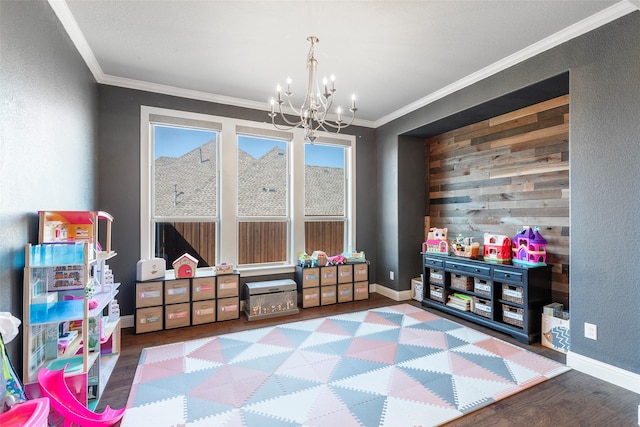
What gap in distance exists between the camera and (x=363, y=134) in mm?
4891

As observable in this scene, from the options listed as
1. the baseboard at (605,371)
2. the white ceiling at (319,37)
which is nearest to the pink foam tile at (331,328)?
the baseboard at (605,371)

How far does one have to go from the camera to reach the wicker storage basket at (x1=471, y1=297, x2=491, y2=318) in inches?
133

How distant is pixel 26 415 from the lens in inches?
50.3

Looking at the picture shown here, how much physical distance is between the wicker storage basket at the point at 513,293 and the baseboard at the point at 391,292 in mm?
1477

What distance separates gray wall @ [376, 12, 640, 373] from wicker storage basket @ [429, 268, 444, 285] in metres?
1.50

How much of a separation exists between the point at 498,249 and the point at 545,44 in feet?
6.41

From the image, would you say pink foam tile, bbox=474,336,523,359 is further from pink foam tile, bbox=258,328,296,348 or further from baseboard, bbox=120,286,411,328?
pink foam tile, bbox=258,328,296,348

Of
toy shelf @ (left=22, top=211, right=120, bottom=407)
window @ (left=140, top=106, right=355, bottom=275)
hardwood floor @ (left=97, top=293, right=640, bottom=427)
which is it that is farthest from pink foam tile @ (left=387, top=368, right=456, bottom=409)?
window @ (left=140, top=106, right=355, bottom=275)

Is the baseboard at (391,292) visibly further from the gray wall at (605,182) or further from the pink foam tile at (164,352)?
the pink foam tile at (164,352)

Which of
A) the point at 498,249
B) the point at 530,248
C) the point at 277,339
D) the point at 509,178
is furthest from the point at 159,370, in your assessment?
the point at 509,178

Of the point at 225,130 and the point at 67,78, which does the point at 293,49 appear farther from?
the point at 67,78

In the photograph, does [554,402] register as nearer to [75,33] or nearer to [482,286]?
[482,286]

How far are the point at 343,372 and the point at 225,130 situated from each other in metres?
3.09

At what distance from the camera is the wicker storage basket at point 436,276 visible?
154 inches
